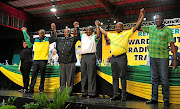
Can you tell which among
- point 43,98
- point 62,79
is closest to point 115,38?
point 62,79

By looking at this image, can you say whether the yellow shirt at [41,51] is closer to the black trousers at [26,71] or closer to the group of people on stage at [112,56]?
the group of people on stage at [112,56]

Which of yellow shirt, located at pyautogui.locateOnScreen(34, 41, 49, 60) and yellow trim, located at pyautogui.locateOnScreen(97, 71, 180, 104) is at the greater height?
yellow shirt, located at pyautogui.locateOnScreen(34, 41, 49, 60)

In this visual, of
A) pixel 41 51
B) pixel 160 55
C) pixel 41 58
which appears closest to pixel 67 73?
pixel 41 58

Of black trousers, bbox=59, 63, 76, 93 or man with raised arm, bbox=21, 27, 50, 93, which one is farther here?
man with raised arm, bbox=21, 27, 50, 93

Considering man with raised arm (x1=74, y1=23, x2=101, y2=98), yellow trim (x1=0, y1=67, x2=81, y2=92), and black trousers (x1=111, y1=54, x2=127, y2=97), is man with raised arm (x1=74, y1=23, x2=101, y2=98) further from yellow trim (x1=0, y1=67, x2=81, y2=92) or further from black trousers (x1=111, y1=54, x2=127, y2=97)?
black trousers (x1=111, y1=54, x2=127, y2=97)

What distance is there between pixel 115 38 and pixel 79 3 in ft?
25.5

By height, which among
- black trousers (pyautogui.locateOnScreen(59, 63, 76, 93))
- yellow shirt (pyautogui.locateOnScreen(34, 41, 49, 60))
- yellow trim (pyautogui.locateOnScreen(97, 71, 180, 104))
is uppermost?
yellow shirt (pyautogui.locateOnScreen(34, 41, 49, 60))

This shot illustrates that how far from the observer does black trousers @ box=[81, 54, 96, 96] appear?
379cm

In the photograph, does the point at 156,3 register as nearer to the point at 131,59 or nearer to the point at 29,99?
the point at 131,59

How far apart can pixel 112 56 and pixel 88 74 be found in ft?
2.21

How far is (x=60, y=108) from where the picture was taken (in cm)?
210

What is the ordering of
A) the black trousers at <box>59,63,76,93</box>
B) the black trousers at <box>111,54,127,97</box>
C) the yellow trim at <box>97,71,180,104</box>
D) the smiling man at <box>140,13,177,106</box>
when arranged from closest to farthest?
the smiling man at <box>140,13,177,106</box> → the yellow trim at <box>97,71,180,104</box> → the black trousers at <box>111,54,127,97</box> → the black trousers at <box>59,63,76,93</box>

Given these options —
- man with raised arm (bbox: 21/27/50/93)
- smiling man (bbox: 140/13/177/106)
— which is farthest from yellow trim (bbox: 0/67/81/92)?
smiling man (bbox: 140/13/177/106)

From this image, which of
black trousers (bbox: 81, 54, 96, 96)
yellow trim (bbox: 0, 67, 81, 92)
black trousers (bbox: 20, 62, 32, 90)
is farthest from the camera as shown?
black trousers (bbox: 20, 62, 32, 90)
